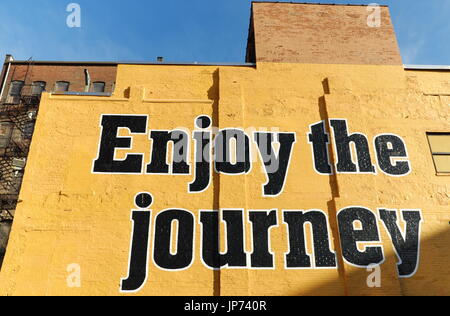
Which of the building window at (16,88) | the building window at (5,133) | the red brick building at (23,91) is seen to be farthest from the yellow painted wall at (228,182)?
the building window at (16,88)

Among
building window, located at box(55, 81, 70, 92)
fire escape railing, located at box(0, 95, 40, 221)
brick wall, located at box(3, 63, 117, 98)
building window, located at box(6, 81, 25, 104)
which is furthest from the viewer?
building window, located at box(55, 81, 70, 92)

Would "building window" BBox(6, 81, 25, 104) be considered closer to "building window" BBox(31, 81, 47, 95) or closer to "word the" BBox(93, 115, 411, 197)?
"building window" BBox(31, 81, 47, 95)

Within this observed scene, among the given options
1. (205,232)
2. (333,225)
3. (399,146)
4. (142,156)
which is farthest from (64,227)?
(399,146)

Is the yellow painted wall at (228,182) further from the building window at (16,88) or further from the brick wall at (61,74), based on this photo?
the building window at (16,88)

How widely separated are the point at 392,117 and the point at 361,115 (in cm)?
112

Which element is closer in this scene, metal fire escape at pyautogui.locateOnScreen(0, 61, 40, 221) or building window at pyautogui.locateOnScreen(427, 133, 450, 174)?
building window at pyautogui.locateOnScreen(427, 133, 450, 174)

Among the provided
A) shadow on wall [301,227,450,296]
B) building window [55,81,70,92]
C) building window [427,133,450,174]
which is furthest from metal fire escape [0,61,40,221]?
building window [427,133,450,174]

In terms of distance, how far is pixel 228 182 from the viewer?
11266mm

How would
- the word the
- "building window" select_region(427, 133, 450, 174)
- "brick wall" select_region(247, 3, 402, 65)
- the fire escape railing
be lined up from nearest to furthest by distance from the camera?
the word the → "building window" select_region(427, 133, 450, 174) → "brick wall" select_region(247, 3, 402, 65) → the fire escape railing

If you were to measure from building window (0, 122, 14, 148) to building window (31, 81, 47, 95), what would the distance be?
3.31 meters

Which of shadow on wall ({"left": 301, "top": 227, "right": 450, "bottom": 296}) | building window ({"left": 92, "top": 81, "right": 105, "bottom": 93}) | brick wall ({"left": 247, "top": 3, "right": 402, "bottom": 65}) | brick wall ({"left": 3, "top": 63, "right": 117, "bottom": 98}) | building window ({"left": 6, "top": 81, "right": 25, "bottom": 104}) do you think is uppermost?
brick wall ({"left": 3, "top": 63, "right": 117, "bottom": 98})

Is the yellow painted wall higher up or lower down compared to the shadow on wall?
higher up

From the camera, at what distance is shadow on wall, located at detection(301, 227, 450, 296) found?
10031mm

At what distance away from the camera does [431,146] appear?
12.3 m
